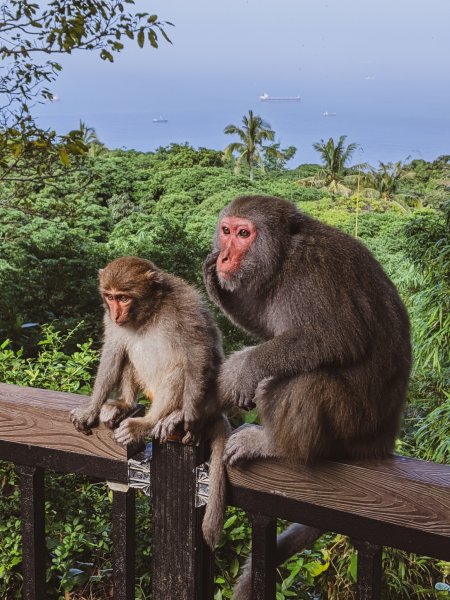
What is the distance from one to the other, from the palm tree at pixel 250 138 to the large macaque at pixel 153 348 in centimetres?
1720

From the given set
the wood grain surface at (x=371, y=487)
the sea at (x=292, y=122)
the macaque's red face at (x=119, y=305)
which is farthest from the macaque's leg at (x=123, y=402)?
the sea at (x=292, y=122)

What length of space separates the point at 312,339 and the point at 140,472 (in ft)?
1.52

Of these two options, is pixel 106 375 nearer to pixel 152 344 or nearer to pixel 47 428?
pixel 152 344

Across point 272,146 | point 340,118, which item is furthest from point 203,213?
point 340,118

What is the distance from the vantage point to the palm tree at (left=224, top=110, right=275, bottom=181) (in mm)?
19344

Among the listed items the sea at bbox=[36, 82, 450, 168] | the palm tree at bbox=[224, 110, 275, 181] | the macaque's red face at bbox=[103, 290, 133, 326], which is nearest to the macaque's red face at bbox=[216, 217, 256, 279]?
the macaque's red face at bbox=[103, 290, 133, 326]

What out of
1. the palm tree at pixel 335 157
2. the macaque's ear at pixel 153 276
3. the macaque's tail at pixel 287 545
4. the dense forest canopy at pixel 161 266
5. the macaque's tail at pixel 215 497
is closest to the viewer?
the macaque's tail at pixel 215 497

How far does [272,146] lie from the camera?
2139 cm

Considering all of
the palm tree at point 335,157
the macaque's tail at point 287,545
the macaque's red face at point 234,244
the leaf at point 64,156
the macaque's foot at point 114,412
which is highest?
the palm tree at point 335,157

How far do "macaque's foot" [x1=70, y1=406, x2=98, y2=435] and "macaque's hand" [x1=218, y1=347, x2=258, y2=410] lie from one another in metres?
0.29

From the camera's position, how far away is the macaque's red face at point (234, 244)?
1.66 m

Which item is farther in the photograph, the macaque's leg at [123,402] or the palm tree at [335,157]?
the palm tree at [335,157]

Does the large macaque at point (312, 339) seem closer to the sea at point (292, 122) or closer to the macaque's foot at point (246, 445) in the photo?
the macaque's foot at point (246, 445)

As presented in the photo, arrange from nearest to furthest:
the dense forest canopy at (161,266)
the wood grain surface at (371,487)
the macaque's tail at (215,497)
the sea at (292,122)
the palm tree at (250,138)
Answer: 1. the wood grain surface at (371,487)
2. the macaque's tail at (215,497)
3. the dense forest canopy at (161,266)
4. the sea at (292,122)
5. the palm tree at (250,138)
